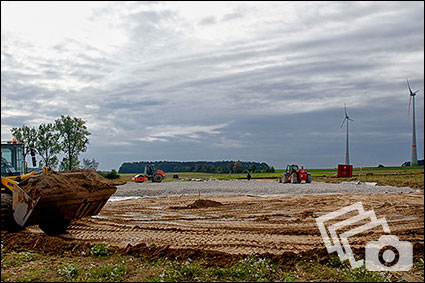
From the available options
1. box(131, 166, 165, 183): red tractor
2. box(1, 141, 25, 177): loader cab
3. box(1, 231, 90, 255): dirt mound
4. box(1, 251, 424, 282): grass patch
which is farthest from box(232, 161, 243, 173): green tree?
box(1, 251, 424, 282): grass patch

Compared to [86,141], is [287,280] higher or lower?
lower

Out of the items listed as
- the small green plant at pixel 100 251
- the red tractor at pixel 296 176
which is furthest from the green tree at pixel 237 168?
the small green plant at pixel 100 251

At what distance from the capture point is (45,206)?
9.87 metres

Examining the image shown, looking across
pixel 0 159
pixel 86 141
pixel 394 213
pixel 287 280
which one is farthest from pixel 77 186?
pixel 86 141

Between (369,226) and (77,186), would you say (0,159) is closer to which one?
(77,186)

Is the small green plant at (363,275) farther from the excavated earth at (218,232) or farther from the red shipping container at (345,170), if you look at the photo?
the red shipping container at (345,170)

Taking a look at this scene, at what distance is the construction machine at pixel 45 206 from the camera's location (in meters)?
9.76

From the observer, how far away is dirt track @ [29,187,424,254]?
9.10 m

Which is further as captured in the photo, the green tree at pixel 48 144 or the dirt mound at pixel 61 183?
the green tree at pixel 48 144

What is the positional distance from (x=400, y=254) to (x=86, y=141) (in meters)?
49.1

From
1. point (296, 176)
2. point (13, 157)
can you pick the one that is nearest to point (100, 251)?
point (13, 157)

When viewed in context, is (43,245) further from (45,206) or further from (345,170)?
(345,170)

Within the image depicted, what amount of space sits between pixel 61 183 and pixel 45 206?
0.74m

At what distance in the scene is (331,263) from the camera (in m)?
7.13
